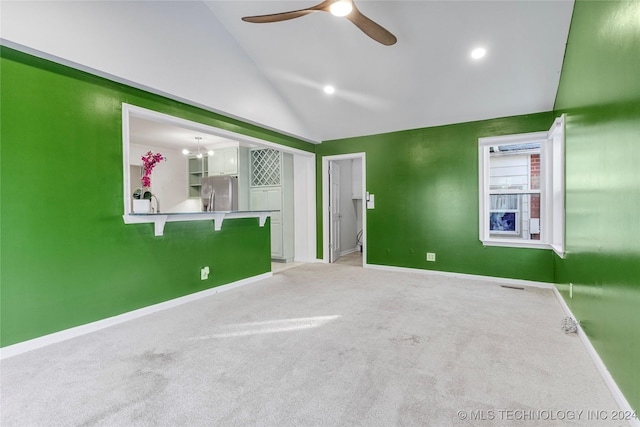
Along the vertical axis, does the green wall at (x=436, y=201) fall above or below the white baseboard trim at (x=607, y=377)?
above

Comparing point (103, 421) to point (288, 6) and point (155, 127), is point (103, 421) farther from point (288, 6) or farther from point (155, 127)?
point (155, 127)

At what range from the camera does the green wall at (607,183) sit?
1.39 metres

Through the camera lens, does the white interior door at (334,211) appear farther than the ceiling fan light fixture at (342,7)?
Yes

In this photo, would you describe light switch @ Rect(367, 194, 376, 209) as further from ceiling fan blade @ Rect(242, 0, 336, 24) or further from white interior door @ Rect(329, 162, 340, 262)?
ceiling fan blade @ Rect(242, 0, 336, 24)

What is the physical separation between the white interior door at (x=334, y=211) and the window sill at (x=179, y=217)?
73.0 inches

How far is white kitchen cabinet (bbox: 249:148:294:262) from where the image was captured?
5.88 m

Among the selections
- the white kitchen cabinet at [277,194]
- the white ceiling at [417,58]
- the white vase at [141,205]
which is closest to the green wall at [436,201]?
the white ceiling at [417,58]

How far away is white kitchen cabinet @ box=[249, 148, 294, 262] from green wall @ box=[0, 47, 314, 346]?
277 centimetres

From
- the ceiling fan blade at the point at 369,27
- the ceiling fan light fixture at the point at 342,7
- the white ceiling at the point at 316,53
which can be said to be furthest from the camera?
the white ceiling at the point at 316,53

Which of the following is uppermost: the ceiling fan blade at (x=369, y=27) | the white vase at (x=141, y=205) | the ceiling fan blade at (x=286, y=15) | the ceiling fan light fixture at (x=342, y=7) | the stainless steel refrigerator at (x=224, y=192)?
the ceiling fan blade at (x=286, y=15)

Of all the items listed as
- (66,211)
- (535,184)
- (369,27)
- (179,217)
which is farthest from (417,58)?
(66,211)

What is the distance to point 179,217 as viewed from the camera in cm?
326

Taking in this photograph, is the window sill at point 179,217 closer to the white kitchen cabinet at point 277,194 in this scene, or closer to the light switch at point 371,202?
the white kitchen cabinet at point 277,194

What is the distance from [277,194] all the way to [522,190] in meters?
4.10
